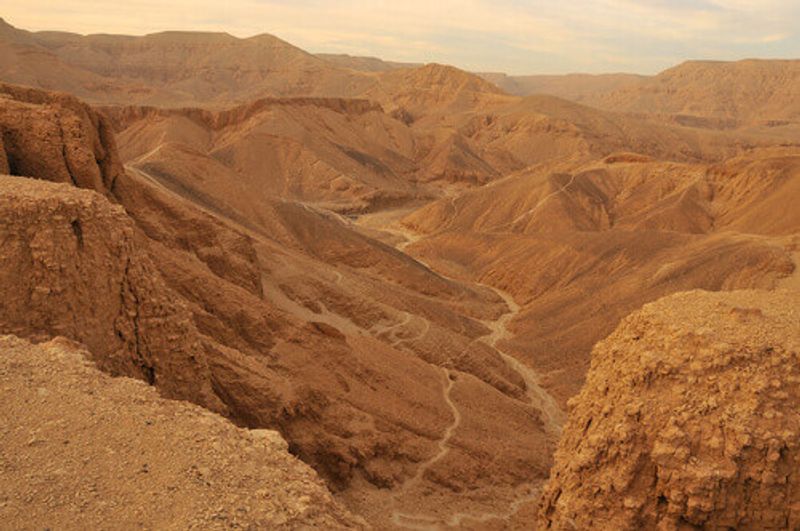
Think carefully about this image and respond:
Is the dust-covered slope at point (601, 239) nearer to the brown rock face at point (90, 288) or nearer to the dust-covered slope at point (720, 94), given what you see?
the brown rock face at point (90, 288)

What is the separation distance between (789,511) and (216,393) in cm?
1158

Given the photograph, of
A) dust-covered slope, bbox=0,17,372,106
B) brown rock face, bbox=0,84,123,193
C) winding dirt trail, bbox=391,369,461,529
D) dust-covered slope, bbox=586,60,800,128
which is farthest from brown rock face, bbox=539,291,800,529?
dust-covered slope, bbox=586,60,800,128

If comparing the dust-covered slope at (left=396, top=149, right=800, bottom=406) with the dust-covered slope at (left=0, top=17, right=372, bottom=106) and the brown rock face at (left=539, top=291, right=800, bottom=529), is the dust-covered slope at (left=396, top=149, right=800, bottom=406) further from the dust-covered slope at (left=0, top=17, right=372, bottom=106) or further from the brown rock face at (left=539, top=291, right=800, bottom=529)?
the dust-covered slope at (left=0, top=17, right=372, bottom=106)

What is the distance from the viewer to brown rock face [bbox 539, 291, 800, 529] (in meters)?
10.8

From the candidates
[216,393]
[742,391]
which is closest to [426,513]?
[216,393]

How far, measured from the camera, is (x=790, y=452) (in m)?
10.7

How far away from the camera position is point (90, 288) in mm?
13047

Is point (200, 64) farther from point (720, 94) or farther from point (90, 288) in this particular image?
point (90, 288)

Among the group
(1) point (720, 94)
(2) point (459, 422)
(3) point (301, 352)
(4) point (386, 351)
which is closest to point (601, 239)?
(4) point (386, 351)

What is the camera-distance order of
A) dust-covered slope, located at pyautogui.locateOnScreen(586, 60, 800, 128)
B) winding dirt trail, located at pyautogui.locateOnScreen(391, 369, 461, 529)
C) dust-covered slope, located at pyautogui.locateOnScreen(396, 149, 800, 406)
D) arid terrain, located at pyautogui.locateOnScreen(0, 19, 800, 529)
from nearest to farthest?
arid terrain, located at pyautogui.locateOnScreen(0, 19, 800, 529)
winding dirt trail, located at pyautogui.locateOnScreen(391, 369, 461, 529)
dust-covered slope, located at pyautogui.locateOnScreen(396, 149, 800, 406)
dust-covered slope, located at pyautogui.locateOnScreen(586, 60, 800, 128)

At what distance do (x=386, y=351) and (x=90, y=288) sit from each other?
514 inches

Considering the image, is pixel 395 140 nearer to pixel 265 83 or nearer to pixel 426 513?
pixel 265 83

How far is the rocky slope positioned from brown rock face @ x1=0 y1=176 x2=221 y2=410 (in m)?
2.76

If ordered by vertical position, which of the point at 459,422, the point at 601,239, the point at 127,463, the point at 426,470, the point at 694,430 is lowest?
the point at 426,470
